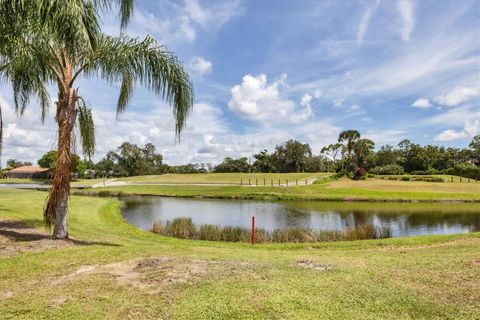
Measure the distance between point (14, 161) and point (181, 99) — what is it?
161m

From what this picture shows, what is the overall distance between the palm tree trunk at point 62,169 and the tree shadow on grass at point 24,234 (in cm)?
54

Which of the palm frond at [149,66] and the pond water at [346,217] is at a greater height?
the palm frond at [149,66]

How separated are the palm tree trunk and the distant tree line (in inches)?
Answer: 2412

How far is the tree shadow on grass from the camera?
32.0 feet

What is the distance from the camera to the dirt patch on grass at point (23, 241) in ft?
27.6

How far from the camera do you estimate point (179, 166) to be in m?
126

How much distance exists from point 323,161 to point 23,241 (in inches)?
3891

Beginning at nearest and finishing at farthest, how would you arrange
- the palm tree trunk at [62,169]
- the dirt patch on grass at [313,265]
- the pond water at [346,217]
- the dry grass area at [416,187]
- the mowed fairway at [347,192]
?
the dirt patch on grass at [313,265]
the palm tree trunk at [62,169]
the pond water at [346,217]
the mowed fairway at [347,192]
the dry grass area at [416,187]

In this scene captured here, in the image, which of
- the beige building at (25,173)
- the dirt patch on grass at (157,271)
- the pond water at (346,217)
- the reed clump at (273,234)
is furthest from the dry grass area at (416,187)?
the beige building at (25,173)

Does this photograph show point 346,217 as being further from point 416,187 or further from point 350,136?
point 350,136

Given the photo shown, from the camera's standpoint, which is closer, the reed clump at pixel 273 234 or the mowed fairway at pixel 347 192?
the reed clump at pixel 273 234

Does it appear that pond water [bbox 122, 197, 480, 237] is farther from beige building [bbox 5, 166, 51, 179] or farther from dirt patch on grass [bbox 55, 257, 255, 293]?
beige building [bbox 5, 166, 51, 179]

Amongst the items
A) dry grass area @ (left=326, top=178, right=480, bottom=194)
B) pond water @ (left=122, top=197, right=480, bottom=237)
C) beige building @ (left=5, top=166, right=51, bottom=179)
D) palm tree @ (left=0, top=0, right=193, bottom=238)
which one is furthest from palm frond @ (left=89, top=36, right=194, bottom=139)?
beige building @ (left=5, top=166, right=51, bottom=179)

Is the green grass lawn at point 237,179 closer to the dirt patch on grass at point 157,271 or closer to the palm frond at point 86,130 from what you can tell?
the palm frond at point 86,130
